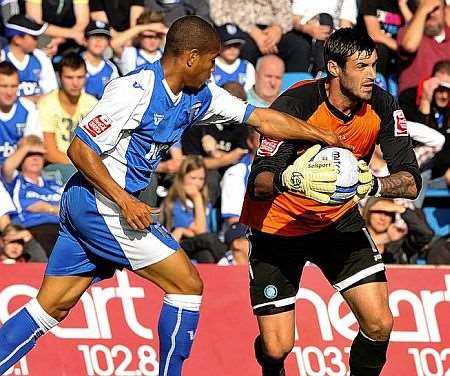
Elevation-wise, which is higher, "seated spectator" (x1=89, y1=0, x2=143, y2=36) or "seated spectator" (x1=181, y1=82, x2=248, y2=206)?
"seated spectator" (x1=89, y1=0, x2=143, y2=36)

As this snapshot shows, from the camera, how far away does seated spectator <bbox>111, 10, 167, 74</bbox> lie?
11.5 m

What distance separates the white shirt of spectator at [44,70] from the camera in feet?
36.7

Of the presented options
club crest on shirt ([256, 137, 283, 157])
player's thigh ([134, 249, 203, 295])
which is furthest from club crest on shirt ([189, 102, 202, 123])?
player's thigh ([134, 249, 203, 295])

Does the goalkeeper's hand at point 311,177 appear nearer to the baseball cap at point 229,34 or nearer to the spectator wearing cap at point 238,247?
the spectator wearing cap at point 238,247

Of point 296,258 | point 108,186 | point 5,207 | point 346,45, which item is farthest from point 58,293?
point 5,207

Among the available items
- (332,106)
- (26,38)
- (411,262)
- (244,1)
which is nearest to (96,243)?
(332,106)

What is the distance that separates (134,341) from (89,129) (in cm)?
262

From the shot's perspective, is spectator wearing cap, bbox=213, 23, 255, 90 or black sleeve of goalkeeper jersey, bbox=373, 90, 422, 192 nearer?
black sleeve of goalkeeper jersey, bbox=373, 90, 422, 192

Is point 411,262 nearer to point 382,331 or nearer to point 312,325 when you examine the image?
point 312,325

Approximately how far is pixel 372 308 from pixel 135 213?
4.82 ft

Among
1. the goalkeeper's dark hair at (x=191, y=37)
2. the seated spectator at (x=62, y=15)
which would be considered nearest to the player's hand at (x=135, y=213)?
the goalkeeper's dark hair at (x=191, y=37)

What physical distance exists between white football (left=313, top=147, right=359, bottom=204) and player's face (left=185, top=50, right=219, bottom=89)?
740 mm

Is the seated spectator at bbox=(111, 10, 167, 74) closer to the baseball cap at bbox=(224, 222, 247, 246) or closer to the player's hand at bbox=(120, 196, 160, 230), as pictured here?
the baseball cap at bbox=(224, 222, 247, 246)

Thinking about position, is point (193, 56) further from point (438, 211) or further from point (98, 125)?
point (438, 211)
